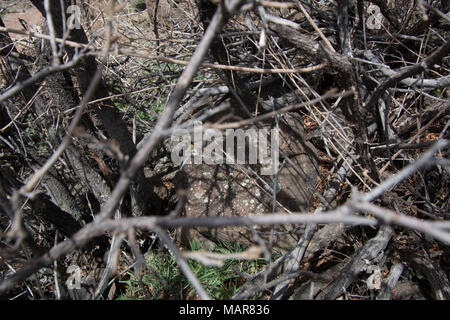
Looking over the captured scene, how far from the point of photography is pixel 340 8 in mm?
2240

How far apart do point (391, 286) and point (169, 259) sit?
1474mm

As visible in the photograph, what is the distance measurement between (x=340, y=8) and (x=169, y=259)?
211 centimetres

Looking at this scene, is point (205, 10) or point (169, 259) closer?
point (205, 10)

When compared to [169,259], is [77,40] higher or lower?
higher

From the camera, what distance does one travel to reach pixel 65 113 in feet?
7.66
